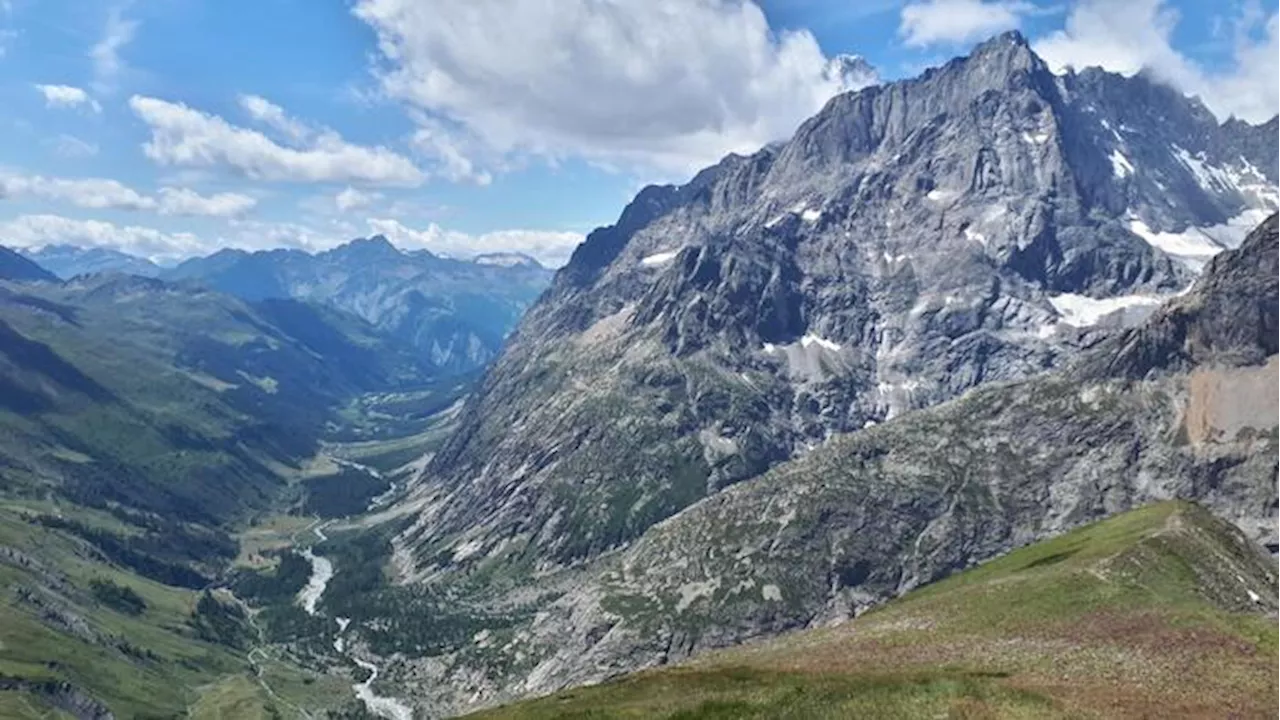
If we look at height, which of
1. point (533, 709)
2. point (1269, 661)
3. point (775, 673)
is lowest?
point (533, 709)

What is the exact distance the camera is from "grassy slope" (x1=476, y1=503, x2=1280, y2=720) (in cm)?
6325

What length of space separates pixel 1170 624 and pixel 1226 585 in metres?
41.9

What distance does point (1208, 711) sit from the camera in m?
59.9

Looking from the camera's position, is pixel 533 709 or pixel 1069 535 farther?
pixel 1069 535

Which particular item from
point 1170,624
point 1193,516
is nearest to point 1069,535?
point 1193,516

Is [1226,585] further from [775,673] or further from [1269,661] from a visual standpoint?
[775,673]

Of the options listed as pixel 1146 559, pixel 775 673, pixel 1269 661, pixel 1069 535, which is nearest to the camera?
pixel 1269 661

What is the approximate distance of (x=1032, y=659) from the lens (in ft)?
247

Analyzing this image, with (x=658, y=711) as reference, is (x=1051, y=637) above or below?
above

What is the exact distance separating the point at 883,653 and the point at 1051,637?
42.4ft

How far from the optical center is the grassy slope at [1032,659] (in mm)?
63250

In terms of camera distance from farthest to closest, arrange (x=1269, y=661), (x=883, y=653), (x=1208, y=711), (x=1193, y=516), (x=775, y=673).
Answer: (x=1193, y=516) < (x=883, y=653) < (x=775, y=673) < (x=1269, y=661) < (x=1208, y=711)

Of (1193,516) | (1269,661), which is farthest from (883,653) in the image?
(1193,516)

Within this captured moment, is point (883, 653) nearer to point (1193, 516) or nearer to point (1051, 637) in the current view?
point (1051, 637)
